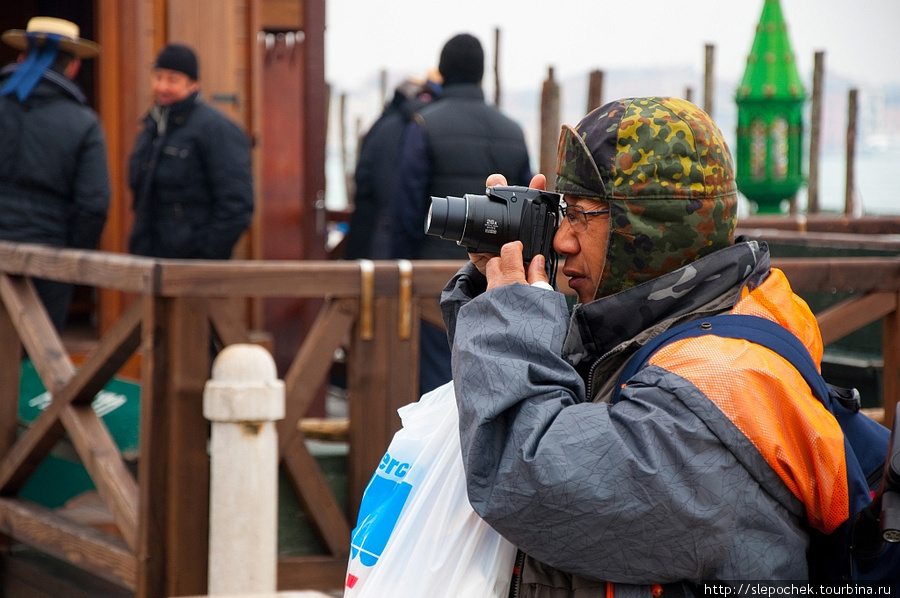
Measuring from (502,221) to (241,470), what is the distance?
2.12 metres

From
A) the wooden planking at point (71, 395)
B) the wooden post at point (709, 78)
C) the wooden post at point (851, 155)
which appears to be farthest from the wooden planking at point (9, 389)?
the wooden post at point (851, 155)

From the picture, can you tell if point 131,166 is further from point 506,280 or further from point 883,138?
point 883,138

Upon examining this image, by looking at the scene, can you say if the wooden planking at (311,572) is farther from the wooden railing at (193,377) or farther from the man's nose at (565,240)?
the man's nose at (565,240)

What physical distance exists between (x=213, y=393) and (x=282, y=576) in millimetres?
749

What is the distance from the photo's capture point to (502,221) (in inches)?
71.4

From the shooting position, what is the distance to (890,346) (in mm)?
4363

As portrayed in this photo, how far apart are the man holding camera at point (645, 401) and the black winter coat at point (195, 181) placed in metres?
3.70

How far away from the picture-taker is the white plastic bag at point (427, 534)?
66.9 inches

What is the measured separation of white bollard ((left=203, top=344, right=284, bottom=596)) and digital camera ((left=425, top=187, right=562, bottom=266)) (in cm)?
196

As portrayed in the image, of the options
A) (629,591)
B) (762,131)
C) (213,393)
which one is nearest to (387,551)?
(629,591)

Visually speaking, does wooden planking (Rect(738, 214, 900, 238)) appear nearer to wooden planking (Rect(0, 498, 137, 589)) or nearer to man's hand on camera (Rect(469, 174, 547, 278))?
wooden planking (Rect(0, 498, 137, 589))

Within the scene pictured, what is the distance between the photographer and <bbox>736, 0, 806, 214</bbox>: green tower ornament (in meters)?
15.2

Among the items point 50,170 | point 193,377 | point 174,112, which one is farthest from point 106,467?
point 174,112

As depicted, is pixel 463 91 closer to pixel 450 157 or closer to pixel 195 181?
pixel 450 157
